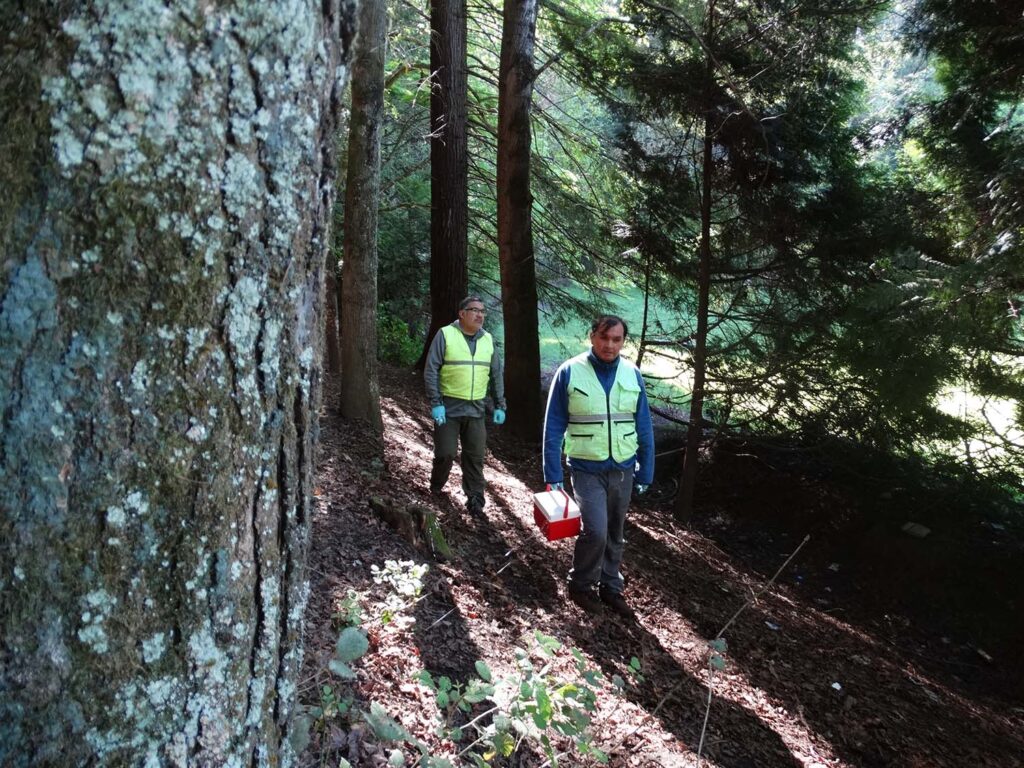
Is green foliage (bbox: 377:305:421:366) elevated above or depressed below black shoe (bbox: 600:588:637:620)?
above

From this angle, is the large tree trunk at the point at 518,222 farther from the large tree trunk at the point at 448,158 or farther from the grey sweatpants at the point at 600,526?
the grey sweatpants at the point at 600,526

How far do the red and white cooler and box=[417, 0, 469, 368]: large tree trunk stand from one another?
6.51 meters

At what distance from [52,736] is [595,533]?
4311 mm

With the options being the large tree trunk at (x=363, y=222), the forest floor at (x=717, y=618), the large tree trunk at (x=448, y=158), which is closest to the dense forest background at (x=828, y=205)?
the large tree trunk at (x=448, y=158)

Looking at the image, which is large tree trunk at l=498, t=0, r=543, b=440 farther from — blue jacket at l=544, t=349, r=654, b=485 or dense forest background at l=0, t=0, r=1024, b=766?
blue jacket at l=544, t=349, r=654, b=485

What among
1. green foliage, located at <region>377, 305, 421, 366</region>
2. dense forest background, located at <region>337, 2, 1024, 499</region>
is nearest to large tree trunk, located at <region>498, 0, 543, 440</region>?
dense forest background, located at <region>337, 2, 1024, 499</region>

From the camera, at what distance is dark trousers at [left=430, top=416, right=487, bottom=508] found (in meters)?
6.70

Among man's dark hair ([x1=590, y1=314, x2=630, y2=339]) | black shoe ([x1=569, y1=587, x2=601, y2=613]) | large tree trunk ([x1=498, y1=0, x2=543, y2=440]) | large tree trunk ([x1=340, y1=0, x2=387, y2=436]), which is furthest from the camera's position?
large tree trunk ([x1=498, y1=0, x2=543, y2=440])

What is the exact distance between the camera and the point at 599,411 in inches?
198

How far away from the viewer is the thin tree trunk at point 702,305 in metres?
8.42

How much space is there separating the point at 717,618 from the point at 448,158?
8.03 meters

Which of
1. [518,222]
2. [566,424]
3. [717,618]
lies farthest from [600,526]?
[518,222]

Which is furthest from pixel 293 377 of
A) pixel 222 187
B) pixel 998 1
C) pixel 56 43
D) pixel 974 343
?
pixel 998 1

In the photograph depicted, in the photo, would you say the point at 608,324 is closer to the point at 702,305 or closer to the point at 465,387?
the point at 465,387
